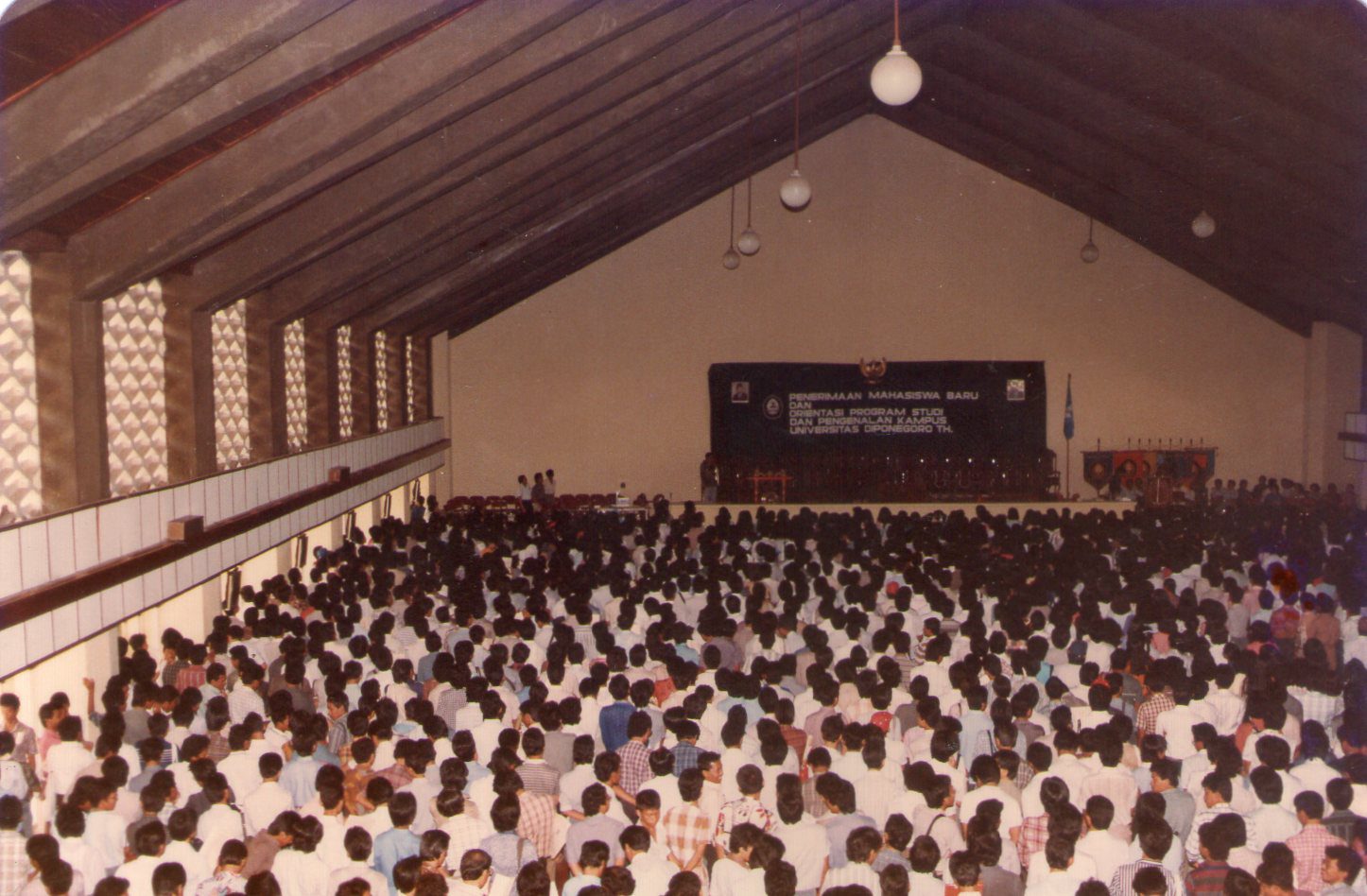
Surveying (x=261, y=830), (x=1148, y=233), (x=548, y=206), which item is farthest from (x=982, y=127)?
(x=261, y=830)

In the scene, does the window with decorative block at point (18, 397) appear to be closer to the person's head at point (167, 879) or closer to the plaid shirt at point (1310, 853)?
the person's head at point (167, 879)

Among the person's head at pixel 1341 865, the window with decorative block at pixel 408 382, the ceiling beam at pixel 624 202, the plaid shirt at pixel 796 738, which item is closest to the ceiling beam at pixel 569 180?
the ceiling beam at pixel 624 202

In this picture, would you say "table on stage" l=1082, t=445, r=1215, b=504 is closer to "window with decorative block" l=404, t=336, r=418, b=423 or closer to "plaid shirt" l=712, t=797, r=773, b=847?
"window with decorative block" l=404, t=336, r=418, b=423

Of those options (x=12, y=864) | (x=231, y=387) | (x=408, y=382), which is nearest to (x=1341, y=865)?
(x=12, y=864)

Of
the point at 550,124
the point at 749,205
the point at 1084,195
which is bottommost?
the point at 550,124

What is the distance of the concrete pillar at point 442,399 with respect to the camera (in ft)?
73.5

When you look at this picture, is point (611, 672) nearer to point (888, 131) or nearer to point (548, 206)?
point (548, 206)

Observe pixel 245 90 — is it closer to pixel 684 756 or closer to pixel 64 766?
pixel 64 766

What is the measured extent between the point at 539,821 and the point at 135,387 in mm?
5401

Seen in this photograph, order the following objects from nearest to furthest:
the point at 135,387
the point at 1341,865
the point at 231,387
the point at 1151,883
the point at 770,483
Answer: the point at 1151,883
the point at 1341,865
the point at 135,387
the point at 231,387
the point at 770,483

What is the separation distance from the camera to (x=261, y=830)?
20.4 ft

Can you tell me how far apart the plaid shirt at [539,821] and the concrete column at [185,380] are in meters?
5.43

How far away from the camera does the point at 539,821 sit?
6328 mm

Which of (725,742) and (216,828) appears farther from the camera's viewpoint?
(725,742)
